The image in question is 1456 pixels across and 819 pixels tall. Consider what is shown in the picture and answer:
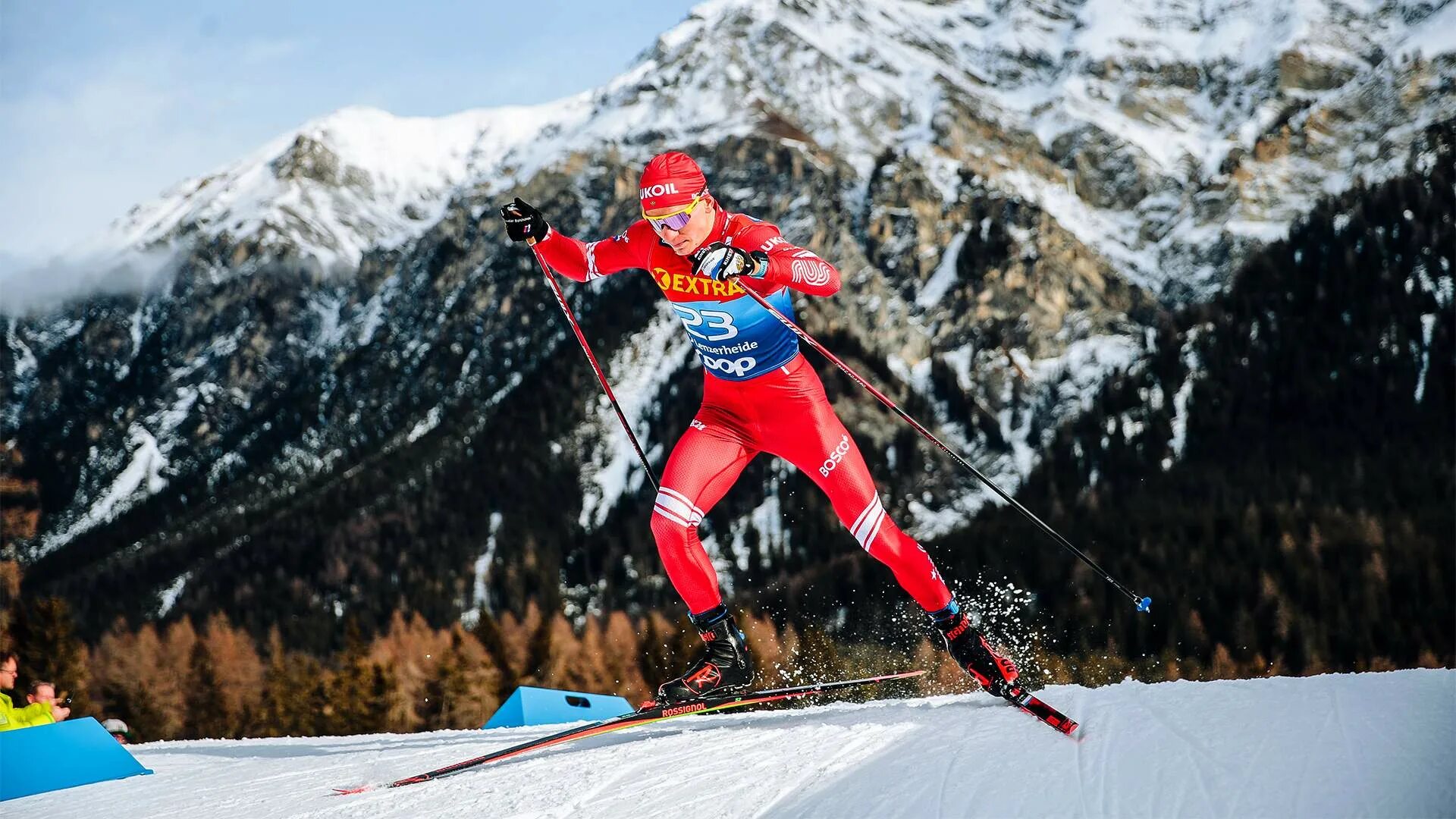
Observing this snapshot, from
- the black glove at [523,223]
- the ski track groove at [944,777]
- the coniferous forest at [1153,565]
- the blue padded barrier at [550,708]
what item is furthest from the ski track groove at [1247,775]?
the blue padded barrier at [550,708]

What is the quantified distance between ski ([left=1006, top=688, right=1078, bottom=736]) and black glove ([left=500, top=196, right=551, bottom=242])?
409cm

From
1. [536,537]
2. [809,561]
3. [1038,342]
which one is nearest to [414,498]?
[536,537]

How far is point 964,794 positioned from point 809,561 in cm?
11127

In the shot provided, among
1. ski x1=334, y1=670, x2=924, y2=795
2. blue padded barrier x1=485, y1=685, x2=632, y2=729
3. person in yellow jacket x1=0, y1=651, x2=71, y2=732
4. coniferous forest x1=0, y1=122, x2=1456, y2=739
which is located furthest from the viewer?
coniferous forest x1=0, y1=122, x2=1456, y2=739

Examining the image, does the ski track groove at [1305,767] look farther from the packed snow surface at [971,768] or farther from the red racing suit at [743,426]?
the red racing suit at [743,426]

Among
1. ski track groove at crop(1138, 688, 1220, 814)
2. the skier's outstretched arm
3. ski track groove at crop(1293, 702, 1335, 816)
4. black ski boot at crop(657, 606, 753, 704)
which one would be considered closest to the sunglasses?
the skier's outstretched arm

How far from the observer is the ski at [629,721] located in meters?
6.98

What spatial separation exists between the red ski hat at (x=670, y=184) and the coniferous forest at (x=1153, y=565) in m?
4.19

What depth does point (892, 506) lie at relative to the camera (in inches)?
4943

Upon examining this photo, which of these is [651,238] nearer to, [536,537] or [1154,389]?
[536,537]

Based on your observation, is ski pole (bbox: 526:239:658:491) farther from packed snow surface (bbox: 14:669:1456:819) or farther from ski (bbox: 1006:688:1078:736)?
ski (bbox: 1006:688:1078:736)

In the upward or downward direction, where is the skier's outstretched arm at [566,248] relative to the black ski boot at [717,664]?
upward

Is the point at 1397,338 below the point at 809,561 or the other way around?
the other way around

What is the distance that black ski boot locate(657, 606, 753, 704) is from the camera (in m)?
7.30
